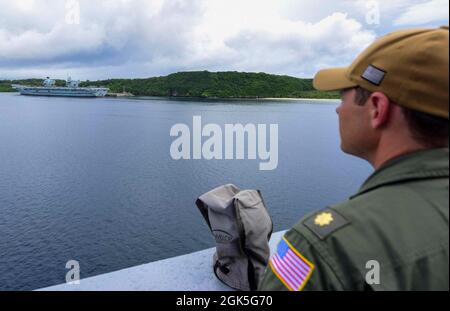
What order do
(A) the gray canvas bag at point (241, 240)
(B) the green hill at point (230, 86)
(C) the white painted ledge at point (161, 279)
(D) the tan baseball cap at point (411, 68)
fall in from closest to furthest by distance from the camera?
(D) the tan baseball cap at point (411, 68)
(C) the white painted ledge at point (161, 279)
(A) the gray canvas bag at point (241, 240)
(B) the green hill at point (230, 86)

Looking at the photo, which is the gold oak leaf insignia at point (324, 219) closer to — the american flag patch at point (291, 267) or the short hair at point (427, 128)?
the american flag patch at point (291, 267)

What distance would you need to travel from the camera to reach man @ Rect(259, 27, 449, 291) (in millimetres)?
771

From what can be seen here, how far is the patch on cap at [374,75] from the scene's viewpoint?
3.07 ft

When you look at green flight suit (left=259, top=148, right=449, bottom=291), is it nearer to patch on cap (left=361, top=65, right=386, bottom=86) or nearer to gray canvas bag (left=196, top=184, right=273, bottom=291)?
patch on cap (left=361, top=65, right=386, bottom=86)

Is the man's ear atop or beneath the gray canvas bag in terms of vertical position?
atop

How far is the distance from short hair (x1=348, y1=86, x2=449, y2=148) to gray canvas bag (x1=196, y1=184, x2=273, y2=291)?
1.93m

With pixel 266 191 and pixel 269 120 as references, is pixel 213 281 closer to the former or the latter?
pixel 266 191

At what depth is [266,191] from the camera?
1653cm

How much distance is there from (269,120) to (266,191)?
30176 mm

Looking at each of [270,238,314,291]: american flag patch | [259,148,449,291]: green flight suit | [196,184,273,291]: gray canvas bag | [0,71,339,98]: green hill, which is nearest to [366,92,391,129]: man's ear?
[259,148,449,291]: green flight suit

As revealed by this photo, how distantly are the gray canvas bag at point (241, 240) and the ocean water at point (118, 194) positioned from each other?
7970 millimetres

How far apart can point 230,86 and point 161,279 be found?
96.0 m

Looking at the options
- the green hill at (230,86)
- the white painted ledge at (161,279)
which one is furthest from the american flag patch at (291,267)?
the green hill at (230,86)
